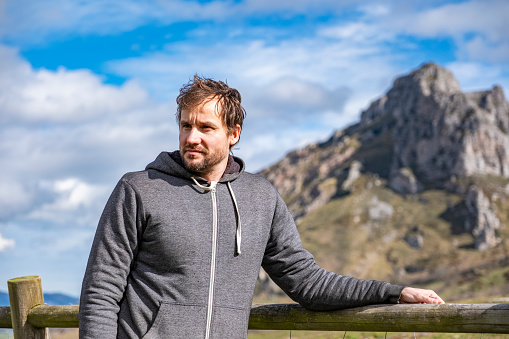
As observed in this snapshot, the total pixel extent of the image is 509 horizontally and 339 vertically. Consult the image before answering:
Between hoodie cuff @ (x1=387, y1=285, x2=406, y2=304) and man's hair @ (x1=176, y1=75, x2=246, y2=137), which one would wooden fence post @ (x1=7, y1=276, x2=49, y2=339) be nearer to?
man's hair @ (x1=176, y1=75, x2=246, y2=137)

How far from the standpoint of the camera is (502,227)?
5448 inches

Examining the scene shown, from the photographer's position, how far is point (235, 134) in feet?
11.6

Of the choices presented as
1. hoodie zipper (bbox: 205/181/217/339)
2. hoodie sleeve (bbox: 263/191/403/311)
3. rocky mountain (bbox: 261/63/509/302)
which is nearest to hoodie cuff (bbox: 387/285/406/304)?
hoodie sleeve (bbox: 263/191/403/311)

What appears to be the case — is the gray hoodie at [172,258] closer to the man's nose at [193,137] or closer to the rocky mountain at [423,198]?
the man's nose at [193,137]

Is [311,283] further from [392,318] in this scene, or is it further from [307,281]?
[392,318]

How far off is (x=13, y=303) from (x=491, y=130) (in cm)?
17332

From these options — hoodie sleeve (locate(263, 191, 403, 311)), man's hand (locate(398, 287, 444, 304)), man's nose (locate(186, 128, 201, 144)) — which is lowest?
man's hand (locate(398, 287, 444, 304))

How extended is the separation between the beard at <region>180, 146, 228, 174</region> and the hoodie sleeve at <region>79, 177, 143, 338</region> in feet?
1.16

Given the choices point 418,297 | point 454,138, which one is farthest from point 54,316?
point 454,138

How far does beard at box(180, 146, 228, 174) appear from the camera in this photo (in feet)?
10.9

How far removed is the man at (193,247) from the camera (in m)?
3.13

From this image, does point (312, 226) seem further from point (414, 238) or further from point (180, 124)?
point (180, 124)

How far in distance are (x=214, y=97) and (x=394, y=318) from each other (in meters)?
1.68

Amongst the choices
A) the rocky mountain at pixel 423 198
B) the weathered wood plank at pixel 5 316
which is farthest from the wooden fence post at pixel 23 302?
the rocky mountain at pixel 423 198
